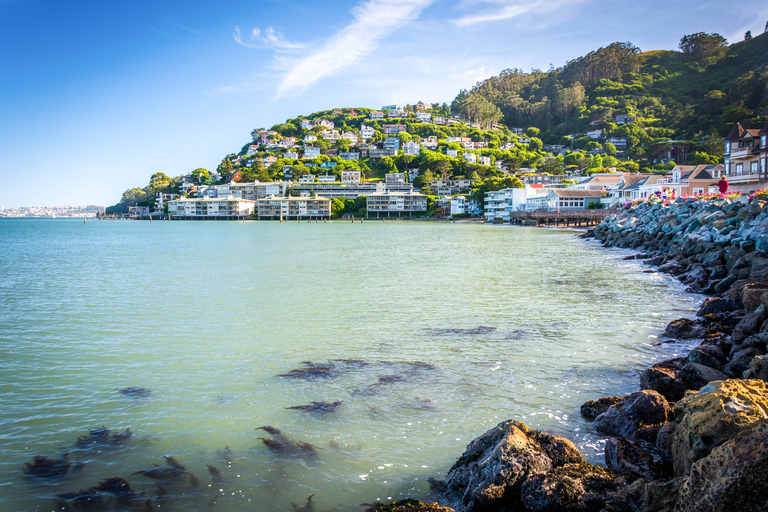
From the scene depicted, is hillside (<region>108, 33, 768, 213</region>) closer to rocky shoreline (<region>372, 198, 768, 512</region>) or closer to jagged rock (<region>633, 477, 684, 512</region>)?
rocky shoreline (<region>372, 198, 768, 512</region>)

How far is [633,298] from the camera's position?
599 inches

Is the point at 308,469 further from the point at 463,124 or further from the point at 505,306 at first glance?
→ the point at 463,124

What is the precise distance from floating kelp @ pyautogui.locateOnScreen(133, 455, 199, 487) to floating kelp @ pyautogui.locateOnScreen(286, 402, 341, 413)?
6.15 feet

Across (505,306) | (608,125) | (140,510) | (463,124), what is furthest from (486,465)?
(463,124)

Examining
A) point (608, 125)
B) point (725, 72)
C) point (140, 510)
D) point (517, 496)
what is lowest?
point (140, 510)

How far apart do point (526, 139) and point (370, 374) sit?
6847 inches

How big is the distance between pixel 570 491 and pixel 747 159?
4973cm

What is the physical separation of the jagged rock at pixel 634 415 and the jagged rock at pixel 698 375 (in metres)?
1.12

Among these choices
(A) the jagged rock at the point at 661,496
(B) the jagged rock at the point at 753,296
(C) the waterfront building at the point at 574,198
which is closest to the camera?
(A) the jagged rock at the point at 661,496

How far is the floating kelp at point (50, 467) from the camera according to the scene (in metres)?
5.30

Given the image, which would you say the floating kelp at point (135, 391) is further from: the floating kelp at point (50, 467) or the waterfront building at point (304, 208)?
the waterfront building at point (304, 208)

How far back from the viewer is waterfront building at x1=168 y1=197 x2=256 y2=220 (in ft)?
430

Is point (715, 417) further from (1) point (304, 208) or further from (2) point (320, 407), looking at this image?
(1) point (304, 208)

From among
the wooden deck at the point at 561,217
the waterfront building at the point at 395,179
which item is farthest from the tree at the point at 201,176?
the wooden deck at the point at 561,217
